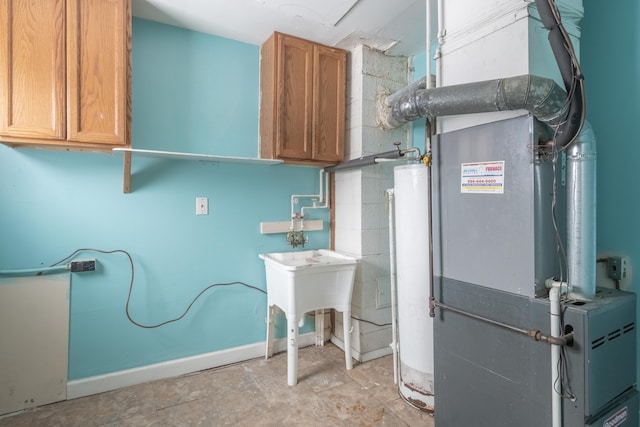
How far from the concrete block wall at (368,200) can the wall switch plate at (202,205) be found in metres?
1.11

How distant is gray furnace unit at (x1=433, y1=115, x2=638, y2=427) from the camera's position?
3.61ft

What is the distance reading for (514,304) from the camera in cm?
123

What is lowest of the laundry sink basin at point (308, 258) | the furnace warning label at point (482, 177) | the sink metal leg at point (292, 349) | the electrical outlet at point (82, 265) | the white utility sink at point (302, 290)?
the sink metal leg at point (292, 349)

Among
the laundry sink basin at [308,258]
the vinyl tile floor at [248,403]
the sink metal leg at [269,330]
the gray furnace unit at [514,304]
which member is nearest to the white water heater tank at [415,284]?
the vinyl tile floor at [248,403]

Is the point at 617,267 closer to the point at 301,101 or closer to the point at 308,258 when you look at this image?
the point at 308,258

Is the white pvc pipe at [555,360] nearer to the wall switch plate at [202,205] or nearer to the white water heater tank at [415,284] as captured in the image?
the white water heater tank at [415,284]

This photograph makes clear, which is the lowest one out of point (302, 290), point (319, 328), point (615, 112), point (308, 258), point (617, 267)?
point (319, 328)

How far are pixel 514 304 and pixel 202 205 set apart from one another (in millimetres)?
2004

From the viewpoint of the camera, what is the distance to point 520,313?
1216 mm

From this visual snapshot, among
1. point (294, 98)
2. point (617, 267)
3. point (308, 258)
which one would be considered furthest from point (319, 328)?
point (617, 267)

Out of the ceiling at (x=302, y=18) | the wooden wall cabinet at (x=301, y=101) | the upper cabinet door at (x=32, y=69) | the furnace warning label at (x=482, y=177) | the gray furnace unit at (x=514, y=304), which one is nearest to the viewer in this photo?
the gray furnace unit at (x=514, y=304)

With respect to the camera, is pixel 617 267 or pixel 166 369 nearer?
pixel 617 267

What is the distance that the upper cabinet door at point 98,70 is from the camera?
5.75 ft

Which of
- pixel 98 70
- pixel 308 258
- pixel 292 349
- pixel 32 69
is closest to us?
pixel 32 69
